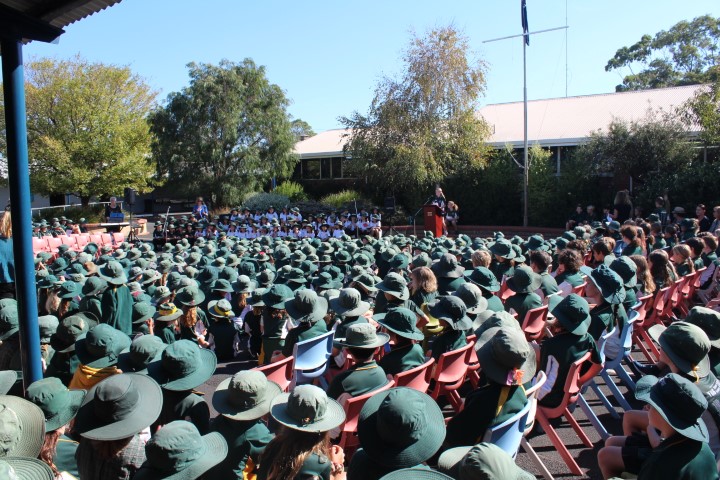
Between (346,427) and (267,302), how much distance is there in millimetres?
2596

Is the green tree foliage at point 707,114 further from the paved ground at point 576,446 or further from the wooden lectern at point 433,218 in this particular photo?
the paved ground at point 576,446

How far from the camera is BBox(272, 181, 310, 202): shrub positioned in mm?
34688

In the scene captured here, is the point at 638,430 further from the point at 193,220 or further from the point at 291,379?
the point at 193,220

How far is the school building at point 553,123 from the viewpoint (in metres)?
26.8

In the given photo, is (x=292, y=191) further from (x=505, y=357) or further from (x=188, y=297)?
(x=505, y=357)

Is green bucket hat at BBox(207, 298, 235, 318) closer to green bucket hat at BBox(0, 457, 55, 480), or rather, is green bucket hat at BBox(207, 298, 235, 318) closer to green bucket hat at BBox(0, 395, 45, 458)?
green bucket hat at BBox(0, 395, 45, 458)

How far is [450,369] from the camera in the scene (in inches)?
200

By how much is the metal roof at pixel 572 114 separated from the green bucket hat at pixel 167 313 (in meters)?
22.8

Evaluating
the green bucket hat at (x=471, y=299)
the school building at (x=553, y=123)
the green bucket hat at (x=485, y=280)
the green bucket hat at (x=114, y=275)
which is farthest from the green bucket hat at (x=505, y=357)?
the school building at (x=553, y=123)

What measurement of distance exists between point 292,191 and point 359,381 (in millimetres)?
31429

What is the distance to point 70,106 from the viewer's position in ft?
113

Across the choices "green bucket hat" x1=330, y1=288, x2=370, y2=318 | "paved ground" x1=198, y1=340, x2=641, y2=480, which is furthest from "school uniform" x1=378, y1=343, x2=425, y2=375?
"paved ground" x1=198, y1=340, x2=641, y2=480

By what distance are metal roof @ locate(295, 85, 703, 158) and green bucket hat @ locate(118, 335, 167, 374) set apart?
954 inches

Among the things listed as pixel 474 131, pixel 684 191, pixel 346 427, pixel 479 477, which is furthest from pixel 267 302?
pixel 474 131
